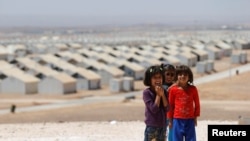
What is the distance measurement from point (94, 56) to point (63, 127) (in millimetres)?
39462

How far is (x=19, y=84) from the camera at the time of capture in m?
36.2

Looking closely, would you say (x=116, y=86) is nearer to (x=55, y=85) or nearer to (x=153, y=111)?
(x=55, y=85)

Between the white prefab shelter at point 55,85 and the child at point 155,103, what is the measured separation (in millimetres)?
29400

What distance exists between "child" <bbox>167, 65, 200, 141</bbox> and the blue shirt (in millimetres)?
238

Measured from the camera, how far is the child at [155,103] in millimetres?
6367

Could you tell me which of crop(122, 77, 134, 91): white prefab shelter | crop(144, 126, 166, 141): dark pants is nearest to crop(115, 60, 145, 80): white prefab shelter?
crop(122, 77, 134, 91): white prefab shelter

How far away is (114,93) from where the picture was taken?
3588cm

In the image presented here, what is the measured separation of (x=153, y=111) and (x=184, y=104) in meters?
0.44

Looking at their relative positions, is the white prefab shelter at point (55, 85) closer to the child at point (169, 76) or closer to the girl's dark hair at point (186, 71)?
the child at point (169, 76)

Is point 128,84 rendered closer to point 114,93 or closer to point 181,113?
point 114,93

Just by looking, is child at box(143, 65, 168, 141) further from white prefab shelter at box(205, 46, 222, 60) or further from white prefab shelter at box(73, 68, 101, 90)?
white prefab shelter at box(205, 46, 222, 60)

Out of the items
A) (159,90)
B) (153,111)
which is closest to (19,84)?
(153,111)

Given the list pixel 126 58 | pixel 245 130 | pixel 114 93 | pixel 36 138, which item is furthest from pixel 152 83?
pixel 126 58

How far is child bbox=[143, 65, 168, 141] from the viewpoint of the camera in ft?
20.9
